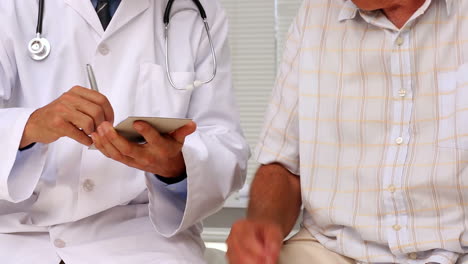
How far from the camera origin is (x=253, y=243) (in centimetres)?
142

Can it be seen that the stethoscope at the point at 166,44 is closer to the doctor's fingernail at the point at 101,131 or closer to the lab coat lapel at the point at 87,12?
the lab coat lapel at the point at 87,12

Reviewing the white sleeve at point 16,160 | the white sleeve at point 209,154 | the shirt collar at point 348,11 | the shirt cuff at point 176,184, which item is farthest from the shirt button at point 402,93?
the white sleeve at point 16,160

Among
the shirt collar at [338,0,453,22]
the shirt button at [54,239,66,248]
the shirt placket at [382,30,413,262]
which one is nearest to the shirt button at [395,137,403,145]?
the shirt placket at [382,30,413,262]

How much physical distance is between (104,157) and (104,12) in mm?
368

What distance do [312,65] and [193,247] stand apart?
524 mm

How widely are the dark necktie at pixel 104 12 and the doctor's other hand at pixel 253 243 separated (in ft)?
2.10

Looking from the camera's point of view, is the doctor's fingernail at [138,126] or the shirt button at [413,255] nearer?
the doctor's fingernail at [138,126]

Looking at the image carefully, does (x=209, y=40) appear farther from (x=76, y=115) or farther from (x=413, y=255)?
(x=413, y=255)

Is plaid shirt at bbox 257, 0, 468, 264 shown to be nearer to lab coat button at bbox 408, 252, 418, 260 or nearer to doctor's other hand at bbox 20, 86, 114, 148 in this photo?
lab coat button at bbox 408, 252, 418, 260

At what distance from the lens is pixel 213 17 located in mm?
1937

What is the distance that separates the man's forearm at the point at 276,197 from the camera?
167cm

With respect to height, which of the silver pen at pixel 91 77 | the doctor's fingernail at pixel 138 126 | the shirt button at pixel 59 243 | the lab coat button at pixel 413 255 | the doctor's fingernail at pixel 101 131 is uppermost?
the silver pen at pixel 91 77

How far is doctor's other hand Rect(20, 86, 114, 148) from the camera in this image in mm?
1514

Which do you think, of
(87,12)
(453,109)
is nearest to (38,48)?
(87,12)
